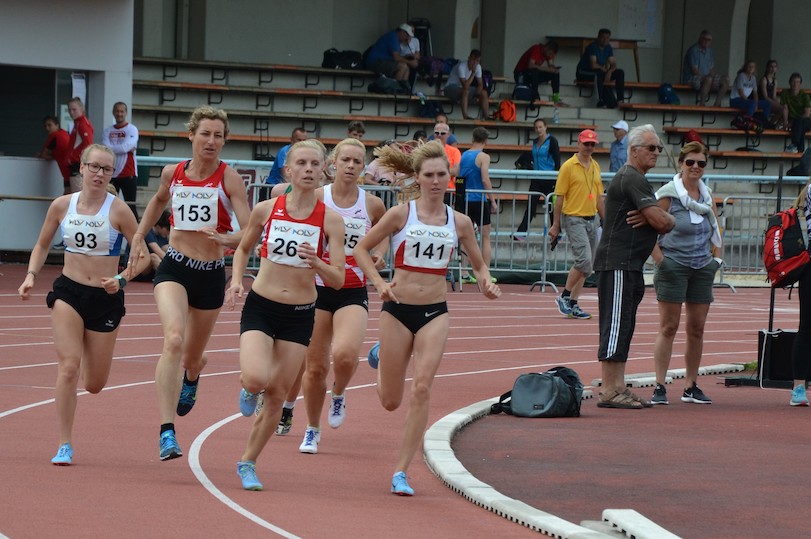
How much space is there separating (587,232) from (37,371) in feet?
26.3

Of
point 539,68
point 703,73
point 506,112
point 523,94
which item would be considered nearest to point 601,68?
point 539,68

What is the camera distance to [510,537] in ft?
23.4

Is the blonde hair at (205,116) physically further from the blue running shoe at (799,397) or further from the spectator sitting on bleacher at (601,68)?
the spectator sitting on bleacher at (601,68)

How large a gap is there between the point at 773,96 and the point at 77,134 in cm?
1745

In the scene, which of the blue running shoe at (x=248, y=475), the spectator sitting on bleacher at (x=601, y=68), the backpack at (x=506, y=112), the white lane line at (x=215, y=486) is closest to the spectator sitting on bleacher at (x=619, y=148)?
the backpack at (x=506, y=112)

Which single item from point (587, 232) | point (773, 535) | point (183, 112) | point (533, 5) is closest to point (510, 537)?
point (773, 535)

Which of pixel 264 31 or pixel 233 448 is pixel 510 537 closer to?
pixel 233 448

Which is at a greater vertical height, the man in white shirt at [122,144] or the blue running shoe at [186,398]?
the man in white shirt at [122,144]

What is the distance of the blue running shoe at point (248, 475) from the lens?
25.9 feet

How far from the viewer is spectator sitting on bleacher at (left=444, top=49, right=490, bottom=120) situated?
1156 inches

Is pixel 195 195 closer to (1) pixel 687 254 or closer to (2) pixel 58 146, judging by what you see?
(1) pixel 687 254

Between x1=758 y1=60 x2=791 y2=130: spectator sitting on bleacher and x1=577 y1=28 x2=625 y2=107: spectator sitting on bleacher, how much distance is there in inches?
131

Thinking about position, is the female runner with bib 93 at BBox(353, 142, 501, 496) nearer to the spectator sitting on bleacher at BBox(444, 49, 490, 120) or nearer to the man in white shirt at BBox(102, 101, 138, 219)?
the man in white shirt at BBox(102, 101, 138, 219)

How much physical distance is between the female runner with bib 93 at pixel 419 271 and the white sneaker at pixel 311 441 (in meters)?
0.76
